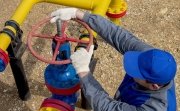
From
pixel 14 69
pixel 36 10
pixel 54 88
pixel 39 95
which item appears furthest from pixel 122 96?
pixel 36 10

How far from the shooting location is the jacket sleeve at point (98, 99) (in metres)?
1.99

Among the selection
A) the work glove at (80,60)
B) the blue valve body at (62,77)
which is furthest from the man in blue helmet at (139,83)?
the blue valve body at (62,77)

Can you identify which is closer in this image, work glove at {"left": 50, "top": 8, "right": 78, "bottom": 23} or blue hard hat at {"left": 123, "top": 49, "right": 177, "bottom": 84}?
blue hard hat at {"left": 123, "top": 49, "right": 177, "bottom": 84}

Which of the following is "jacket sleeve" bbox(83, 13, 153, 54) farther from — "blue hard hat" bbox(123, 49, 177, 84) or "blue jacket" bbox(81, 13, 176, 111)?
"blue hard hat" bbox(123, 49, 177, 84)

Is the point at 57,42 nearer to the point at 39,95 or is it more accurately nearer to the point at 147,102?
the point at 147,102

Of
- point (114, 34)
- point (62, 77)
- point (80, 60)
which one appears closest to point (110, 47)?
point (114, 34)

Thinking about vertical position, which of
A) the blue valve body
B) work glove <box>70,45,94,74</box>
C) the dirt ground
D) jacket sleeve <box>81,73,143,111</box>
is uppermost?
work glove <box>70,45,94,74</box>

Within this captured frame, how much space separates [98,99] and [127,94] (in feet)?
0.65

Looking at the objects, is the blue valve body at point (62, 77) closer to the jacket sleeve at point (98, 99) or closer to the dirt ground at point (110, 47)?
the jacket sleeve at point (98, 99)

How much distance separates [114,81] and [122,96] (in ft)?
3.72

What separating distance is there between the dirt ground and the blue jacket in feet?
3.40

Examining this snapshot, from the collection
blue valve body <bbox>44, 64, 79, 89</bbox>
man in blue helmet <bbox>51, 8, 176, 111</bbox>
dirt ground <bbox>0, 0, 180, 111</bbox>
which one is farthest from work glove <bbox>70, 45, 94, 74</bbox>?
dirt ground <bbox>0, 0, 180, 111</bbox>

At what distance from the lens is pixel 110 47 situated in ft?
11.7

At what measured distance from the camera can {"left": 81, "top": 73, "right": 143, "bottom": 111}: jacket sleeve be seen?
6.54ft
